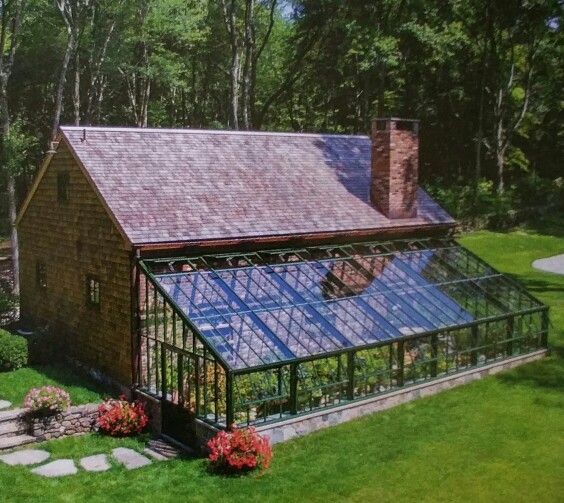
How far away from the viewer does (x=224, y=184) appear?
60.8 ft

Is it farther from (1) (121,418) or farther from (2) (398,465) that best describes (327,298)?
(1) (121,418)

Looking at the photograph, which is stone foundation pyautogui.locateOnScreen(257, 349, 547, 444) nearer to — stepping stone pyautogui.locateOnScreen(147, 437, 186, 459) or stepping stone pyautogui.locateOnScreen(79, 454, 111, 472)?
stepping stone pyautogui.locateOnScreen(147, 437, 186, 459)

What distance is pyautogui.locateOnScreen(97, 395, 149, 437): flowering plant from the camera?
14.5 m

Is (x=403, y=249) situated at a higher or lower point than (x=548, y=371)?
higher

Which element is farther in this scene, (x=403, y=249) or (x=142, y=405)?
(x=403, y=249)

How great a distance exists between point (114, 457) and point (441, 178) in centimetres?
3806

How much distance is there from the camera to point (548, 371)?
18453mm

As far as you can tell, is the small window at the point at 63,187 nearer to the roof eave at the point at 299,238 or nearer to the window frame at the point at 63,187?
the window frame at the point at 63,187

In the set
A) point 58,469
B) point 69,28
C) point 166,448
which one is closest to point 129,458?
point 166,448

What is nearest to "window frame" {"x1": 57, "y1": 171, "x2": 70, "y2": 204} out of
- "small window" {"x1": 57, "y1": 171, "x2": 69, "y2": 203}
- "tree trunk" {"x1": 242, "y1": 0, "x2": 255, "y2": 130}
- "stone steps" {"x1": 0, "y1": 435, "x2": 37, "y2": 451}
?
"small window" {"x1": 57, "y1": 171, "x2": 69, "y2": 203}

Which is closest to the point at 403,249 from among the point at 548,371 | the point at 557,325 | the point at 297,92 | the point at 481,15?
the point at 548,371

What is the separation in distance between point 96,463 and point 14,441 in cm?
227

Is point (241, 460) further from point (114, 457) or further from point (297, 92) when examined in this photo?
point (297, 92)

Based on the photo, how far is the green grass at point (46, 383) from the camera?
1609 cm
